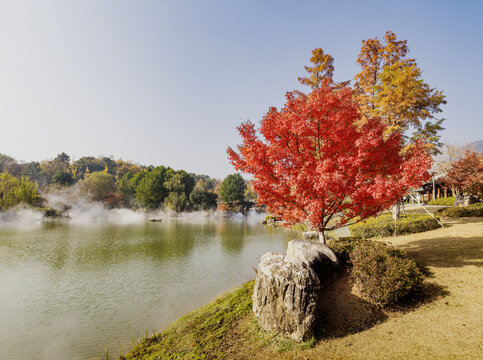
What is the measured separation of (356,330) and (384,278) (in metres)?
1.89

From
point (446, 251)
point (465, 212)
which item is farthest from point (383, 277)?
point (465, 212)

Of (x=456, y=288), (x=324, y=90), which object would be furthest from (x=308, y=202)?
(x=456, y=288)

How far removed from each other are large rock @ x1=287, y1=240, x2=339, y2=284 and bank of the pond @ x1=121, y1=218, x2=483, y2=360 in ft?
1.67

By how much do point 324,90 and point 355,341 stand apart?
335 inches

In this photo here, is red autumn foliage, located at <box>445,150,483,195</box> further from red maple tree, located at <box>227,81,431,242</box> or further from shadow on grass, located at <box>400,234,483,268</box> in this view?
red maple tree, located at <box>227,81,431,242</box>

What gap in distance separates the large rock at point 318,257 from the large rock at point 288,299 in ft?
8.14

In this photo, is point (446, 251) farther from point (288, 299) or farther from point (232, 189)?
point (232, 189)

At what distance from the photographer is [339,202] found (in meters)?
10.3

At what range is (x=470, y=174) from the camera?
26.9 meters

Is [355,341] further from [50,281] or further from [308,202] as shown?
[50,281]

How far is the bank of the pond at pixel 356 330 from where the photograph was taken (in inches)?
218

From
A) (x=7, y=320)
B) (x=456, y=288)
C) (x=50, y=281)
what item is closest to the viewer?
(x=456, y=288)

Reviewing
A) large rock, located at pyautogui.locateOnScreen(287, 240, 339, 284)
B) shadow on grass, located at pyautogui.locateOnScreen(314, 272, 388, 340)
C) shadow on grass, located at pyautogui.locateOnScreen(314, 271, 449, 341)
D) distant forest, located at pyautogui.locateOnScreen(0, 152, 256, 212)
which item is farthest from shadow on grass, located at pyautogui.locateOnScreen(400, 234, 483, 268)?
distant forest, located at pyautogui.locateOnScreen(0, 152, 256, 212)

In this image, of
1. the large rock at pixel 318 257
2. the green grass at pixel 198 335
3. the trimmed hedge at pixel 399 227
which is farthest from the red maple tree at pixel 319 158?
the trimmed hedge at pixel 399 227
